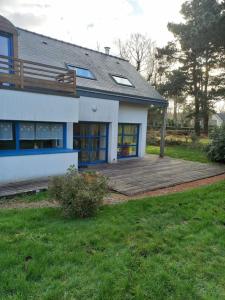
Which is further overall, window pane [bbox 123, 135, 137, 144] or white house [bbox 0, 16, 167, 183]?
window pane [bbox 123, 135, 137, 144]

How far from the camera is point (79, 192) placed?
5.02 m

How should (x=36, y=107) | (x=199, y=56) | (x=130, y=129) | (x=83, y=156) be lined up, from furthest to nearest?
(x=199, y=56), (x=130, y=129), (x=83, y=156), (x=36, y=107)

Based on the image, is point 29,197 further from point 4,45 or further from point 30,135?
point 4,45

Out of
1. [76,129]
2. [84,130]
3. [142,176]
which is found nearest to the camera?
[142,176]

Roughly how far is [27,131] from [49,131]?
871mm

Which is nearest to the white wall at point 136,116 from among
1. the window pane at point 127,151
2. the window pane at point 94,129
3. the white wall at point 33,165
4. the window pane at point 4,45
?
the window pane at point 127,151

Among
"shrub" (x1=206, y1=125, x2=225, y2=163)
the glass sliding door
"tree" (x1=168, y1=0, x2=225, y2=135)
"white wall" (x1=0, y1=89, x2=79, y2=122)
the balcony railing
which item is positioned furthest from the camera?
"tree" (x1=168, y1=0, x2=225, y2=135)

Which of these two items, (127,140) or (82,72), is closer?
(82,72)

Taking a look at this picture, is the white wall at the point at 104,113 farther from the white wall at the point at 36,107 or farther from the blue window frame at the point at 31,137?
the blue window frame at the point at 31,137

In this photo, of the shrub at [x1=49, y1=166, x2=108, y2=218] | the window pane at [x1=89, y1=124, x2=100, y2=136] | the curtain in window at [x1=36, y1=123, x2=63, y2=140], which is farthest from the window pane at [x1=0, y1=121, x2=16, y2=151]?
the window pane at [x1=89, y1=124, x2=100, y2=136]

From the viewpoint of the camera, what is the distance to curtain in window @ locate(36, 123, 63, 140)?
8867 mm

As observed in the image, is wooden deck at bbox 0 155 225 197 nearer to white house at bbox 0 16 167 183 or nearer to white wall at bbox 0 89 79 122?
white house at bbox 0 16 167 183

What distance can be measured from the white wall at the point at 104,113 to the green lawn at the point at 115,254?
19.0ft

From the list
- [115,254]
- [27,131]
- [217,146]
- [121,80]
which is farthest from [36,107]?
[217,146]
